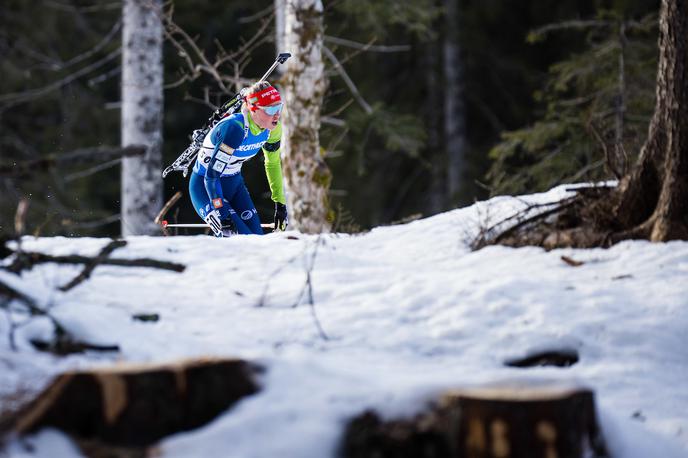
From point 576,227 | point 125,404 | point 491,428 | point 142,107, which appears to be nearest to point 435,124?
point 142,107

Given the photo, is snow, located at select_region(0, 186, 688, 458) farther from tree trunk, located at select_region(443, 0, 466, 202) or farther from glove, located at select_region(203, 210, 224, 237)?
tree trunk, located at select_region(443, 0, 466, 202)

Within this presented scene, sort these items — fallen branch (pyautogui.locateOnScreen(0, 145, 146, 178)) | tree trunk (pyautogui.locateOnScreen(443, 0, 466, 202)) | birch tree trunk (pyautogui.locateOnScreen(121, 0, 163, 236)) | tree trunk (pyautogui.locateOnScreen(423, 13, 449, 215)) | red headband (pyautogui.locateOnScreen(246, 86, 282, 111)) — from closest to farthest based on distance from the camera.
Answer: fallen branch (pyautogui.locateOnScreen(0, 145, 146, 178))
red headband (pyautogui.locateOnScreen(246, 86, 282, 111))
birch tree trunk (pyautogui.locateOnScreen(121, 0, 163, 236))
tree trunk (pyautogui.locateOnScreen(443, 0, 466, 202))
tree trunk (pyautogui.locateOnScreen(423, 13, 449, 215))

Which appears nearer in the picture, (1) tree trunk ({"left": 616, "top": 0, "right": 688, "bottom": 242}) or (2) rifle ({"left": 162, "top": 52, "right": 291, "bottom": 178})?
(1) tree trunk ({"left": 616, "top": 0, "right": 688, "bottom": 242})

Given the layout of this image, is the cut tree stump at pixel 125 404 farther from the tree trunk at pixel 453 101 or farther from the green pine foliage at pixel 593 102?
the tree trunk at pixel 453 101

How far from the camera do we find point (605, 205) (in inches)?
258

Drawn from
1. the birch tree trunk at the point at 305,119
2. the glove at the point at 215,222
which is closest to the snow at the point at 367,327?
the glove at the point at 215,222

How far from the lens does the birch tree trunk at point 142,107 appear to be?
11484 millimetres

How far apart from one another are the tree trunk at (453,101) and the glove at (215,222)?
33.1 ft

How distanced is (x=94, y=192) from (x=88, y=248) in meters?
15.8

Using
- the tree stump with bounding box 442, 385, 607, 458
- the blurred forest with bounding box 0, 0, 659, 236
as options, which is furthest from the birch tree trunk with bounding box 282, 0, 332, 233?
the blurred forest with bounding box 0, 0, 659, 236

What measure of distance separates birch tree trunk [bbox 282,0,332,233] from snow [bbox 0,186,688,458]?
3.53m

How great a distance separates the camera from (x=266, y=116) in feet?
29.7

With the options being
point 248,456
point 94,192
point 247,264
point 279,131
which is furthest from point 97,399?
point 94,192

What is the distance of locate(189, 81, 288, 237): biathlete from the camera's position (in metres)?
9.05
